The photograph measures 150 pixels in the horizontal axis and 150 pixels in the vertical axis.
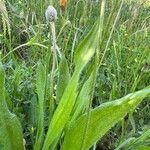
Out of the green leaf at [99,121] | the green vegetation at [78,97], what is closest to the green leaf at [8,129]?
the green vegetation at [78,97]

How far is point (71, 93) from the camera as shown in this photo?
0.98 meters

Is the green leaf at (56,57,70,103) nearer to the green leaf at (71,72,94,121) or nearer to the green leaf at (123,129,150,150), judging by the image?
the green leaf at (71,72,94,121)

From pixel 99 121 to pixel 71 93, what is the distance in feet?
0.30

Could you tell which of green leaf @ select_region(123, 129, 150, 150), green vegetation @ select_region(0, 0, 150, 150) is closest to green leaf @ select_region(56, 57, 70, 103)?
green vegetation @ select_region(0, 0, 150, 150)

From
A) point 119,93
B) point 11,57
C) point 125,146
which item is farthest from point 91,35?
point 11,57

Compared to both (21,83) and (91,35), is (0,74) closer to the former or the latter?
(91,35)

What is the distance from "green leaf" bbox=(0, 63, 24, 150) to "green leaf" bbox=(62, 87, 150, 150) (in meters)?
0.12

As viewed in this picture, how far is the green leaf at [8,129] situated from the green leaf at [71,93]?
74 millimetres

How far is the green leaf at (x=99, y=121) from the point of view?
0.91 meters

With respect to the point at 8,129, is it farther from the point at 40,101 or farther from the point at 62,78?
the point at 62,78

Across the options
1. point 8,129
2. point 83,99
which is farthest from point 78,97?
point 8,129

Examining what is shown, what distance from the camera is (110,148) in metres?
1.27

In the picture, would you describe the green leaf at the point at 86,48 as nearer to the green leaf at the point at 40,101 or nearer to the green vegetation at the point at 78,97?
the green vegetation at the point at 78,97

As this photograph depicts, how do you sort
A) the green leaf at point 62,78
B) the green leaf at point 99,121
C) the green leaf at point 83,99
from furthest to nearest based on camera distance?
1. the green leaf at point 62,78
2. the green leaf at point 83,99
3. the green leaf at point 99,121
